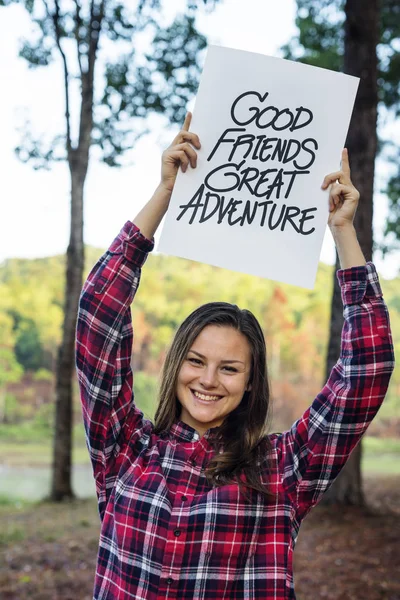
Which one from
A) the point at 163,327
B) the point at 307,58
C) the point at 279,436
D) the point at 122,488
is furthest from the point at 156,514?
the point at 163,327

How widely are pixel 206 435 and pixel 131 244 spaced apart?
22.5 inches

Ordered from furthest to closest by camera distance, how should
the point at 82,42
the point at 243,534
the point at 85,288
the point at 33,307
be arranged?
1. the point at 33,307
2. the point at 82,42
3. the point at 85,288
4. the point at 243,534

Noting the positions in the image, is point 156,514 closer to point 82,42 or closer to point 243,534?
point 243,534

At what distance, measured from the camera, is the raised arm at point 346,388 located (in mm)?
1664

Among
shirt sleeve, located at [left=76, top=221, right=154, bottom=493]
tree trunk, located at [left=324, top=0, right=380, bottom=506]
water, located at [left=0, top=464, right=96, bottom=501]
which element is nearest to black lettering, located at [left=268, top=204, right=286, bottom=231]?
shirt sleeve, located at [left=76, top=221, right=154, bottom=493]

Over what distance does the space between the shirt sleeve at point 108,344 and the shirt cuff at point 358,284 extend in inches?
21.2

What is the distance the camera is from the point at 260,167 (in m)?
1.81

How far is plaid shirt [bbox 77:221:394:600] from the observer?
61.8 inches

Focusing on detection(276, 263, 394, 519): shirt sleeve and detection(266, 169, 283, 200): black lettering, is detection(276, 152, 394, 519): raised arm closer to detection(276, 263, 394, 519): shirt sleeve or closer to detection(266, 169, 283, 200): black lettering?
detection(276, 263, 394, 519): shirt sleeve

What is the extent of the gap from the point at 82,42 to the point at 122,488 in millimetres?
7795

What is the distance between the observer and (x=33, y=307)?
24.9 meters

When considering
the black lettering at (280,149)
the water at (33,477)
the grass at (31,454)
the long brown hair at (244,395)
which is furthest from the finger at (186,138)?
the grass at (31,454)

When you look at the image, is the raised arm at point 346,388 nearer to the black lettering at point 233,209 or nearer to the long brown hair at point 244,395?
the long brown hair at point 244,395

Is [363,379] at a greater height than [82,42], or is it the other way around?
[82,42]
